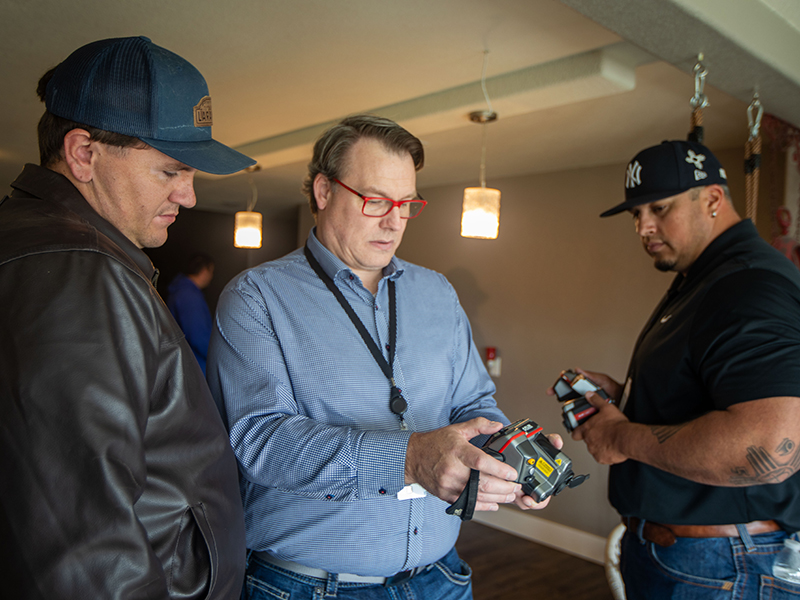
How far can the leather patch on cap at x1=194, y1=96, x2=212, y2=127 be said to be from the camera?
98 centimetres

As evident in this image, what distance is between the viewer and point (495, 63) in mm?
2754

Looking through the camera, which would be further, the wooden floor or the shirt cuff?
the wooden floor

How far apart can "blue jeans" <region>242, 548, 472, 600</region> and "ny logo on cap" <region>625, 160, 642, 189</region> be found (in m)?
1.32

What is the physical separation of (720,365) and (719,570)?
1.83 ft

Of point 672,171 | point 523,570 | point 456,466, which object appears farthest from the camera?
point 523,570

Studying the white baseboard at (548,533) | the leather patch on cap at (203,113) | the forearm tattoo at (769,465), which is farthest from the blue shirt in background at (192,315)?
the forearm tattoo at (769,465)

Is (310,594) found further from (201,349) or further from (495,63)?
(201,349)

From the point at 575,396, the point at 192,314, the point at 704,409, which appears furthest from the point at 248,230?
the point at 704,409

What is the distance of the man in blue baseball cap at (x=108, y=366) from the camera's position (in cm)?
64

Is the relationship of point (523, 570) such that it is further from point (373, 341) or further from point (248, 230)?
point (248, 230)

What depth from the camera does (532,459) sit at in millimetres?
1050

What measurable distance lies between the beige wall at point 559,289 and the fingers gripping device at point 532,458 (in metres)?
3.30

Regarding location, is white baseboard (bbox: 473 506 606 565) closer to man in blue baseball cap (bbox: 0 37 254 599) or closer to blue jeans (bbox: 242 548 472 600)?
blue jeans (bbox: 242 548 472 600)

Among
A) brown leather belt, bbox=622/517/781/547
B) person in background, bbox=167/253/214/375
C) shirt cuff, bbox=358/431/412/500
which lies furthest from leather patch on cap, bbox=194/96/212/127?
person in background, bbox=167/253/214/375
